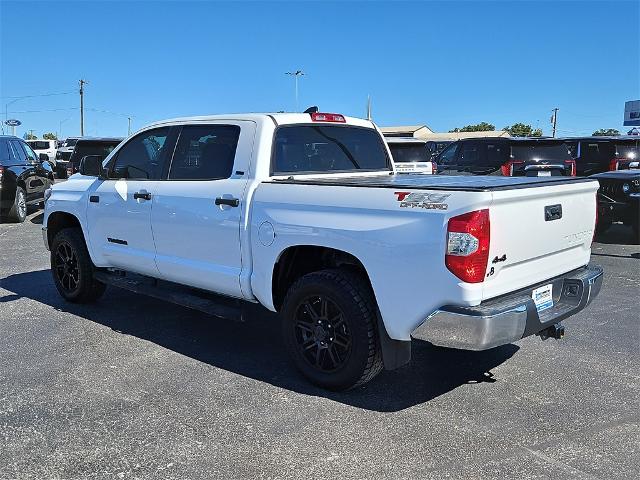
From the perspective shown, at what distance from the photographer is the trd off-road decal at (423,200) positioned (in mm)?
3510

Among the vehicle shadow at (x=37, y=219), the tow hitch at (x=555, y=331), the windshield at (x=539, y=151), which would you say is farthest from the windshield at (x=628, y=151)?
the vehicle shadow at (x=37, y=219)

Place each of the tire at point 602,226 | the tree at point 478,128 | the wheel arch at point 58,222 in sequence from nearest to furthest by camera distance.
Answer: the wheel arch at point 58,222 < the tire at point 602,226 < the tree at point 478,128

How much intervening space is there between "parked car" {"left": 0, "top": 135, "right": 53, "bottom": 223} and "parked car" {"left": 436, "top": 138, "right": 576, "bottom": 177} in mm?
9168

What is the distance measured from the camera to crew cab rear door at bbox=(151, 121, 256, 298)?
4660mm

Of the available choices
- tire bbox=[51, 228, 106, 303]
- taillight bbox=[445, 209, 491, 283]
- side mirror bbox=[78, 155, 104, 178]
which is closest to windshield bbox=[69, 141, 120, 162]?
tire bbox=[51, 228, 106, 303]

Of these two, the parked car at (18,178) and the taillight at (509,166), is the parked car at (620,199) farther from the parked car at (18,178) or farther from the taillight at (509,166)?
the parked car at (18,178)

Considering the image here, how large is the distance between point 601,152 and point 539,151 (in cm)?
193

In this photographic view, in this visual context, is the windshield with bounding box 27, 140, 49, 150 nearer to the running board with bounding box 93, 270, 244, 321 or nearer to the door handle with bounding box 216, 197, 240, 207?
the running board with bounding box 93, 270, 244, 321

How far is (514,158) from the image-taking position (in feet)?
44.9

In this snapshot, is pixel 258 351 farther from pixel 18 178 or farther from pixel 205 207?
pixel 18 178

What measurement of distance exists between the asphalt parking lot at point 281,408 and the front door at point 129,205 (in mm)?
687

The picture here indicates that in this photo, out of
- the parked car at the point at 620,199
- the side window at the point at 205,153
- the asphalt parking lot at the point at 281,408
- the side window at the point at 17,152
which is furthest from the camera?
the side window at the point at 17,152

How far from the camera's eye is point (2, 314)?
625 centimetres

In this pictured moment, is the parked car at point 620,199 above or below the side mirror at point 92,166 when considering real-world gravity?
below
